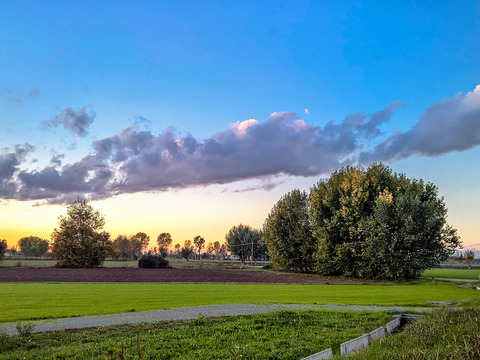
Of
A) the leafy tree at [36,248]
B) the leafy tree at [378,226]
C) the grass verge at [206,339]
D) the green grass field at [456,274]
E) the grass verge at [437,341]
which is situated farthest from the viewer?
the leafy tree at [36,248]

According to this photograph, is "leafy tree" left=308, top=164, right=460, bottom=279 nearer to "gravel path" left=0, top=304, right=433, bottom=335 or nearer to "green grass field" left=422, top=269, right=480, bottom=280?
"green grass field" left=422, top=269, right=480, bottom=280

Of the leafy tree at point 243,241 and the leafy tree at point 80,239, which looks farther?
the leafy tree at point 243,241

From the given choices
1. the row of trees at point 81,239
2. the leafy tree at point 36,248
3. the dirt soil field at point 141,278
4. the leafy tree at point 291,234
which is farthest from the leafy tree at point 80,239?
the leafy tree at point 36,248

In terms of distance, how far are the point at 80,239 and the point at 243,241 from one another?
5265 cm

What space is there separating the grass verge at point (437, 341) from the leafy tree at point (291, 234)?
4789 cm

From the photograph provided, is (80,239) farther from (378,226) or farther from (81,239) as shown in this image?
(378,226)

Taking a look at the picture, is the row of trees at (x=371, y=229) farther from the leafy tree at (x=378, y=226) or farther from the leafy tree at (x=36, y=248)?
the leafy tree at (x=36, y=248)

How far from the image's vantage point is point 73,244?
72812 mm

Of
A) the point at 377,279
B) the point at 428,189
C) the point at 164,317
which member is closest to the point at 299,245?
the point at 377,279

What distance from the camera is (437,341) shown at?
29.0ft

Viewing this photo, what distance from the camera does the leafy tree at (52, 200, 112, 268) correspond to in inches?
2857

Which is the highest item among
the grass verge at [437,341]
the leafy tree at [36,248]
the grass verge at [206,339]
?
the grass verge at [437,341]

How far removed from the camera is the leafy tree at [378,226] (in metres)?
43.4

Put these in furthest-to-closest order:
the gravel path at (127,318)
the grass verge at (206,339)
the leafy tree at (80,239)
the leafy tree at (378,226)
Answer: the leafy tree at (80,239), the leafy tree at (378,226), the gravel path at (127,318), the grass verge at (206,339)
